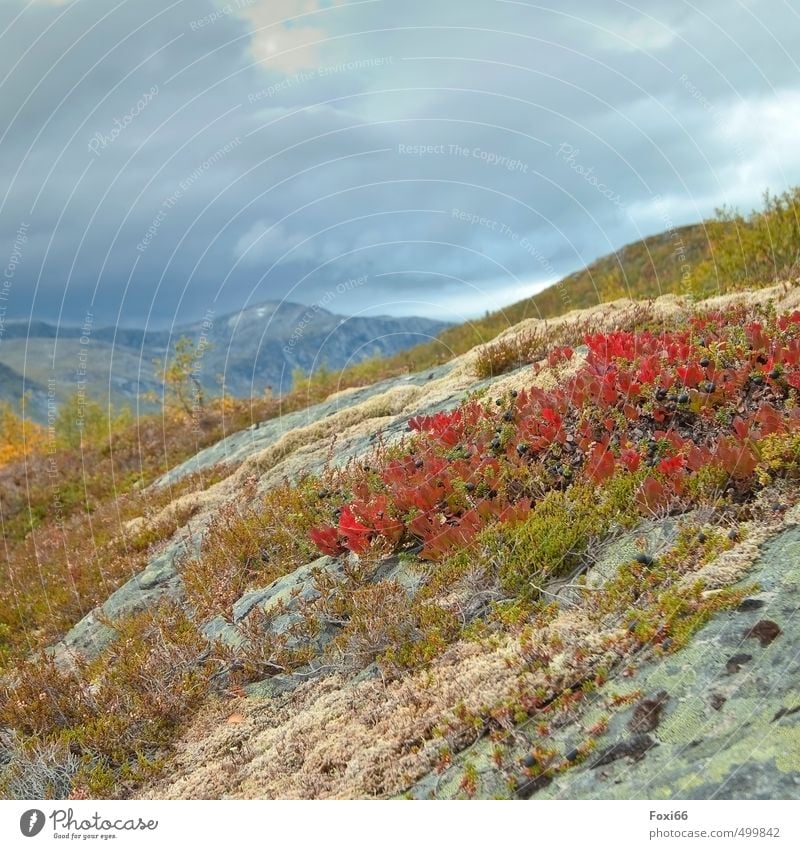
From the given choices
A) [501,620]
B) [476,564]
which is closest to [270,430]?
[476,564]

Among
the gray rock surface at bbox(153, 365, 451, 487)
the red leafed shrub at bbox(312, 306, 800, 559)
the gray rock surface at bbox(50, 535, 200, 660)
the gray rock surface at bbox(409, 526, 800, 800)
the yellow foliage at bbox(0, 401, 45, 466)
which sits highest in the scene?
the yellow foliage at bbox(0, 401, 45, 466)

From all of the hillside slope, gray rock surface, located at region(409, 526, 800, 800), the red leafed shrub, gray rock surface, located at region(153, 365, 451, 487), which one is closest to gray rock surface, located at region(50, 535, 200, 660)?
the hillside slope

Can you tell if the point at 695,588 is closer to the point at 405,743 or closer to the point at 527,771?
the point at 527,771

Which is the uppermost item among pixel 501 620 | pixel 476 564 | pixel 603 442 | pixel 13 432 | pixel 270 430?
pixel 13 432

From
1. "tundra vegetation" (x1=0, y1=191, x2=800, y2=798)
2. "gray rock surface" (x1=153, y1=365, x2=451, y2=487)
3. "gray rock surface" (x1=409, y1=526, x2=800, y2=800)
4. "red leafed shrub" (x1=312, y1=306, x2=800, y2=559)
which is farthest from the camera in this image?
"gray rock surface" (x1=153, y1=365, x2=451, y2=487)

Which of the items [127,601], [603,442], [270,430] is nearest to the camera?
[603,442]

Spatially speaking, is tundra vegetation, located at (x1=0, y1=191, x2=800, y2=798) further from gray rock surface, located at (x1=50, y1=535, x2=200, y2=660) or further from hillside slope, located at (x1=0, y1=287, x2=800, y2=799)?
gray rock surface, located at (x1=50, y1=535, x2=200, y2=660)

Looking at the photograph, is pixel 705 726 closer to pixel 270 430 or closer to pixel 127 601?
pixel 127 601

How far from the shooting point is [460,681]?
4.79 metres

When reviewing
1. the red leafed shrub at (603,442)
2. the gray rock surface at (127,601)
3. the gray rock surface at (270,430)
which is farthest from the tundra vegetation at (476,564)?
the gray rock surface at (270,430)

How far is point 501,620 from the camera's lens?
17.5 ft

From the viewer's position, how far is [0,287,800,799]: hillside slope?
4.02 m
